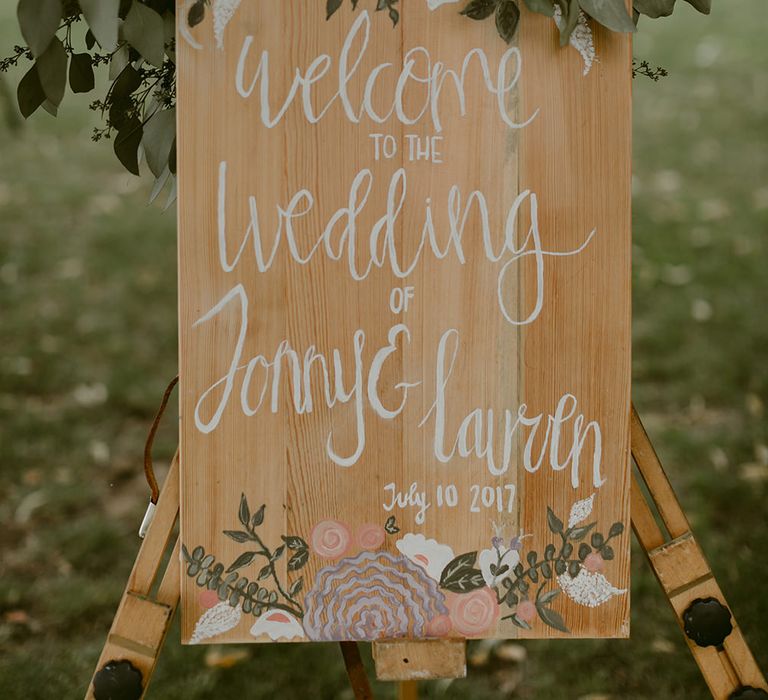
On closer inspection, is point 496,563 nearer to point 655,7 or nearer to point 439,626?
point 439,626

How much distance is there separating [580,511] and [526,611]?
5.8 inches

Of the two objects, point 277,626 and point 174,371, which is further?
point 174,371

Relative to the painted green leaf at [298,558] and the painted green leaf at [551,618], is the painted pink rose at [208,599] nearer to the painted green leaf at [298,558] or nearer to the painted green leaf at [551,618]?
the painted green leaf at [298,558]

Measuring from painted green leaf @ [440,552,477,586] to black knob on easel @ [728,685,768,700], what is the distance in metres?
0.41

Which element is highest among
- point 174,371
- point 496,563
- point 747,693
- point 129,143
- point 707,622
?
point 129,143

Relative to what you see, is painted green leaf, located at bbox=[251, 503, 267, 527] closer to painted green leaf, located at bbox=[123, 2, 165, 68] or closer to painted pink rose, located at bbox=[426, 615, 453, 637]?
painted pink rose, located at bbox=[426, 615, 453, 637]

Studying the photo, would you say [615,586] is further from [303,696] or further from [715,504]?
[715,504]

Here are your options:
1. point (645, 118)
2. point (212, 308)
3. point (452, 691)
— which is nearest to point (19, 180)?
point (645, 118)

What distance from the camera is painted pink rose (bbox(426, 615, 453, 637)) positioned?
1.21 meters

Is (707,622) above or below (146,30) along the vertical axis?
below

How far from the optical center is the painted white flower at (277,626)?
3.94ft

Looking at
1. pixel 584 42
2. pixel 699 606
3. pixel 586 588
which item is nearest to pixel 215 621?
pixel 586 588

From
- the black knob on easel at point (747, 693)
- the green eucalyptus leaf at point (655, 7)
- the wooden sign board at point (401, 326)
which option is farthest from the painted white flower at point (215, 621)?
the green eucalyptus leaf at point (655, 7)

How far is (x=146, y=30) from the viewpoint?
47.5 inches
